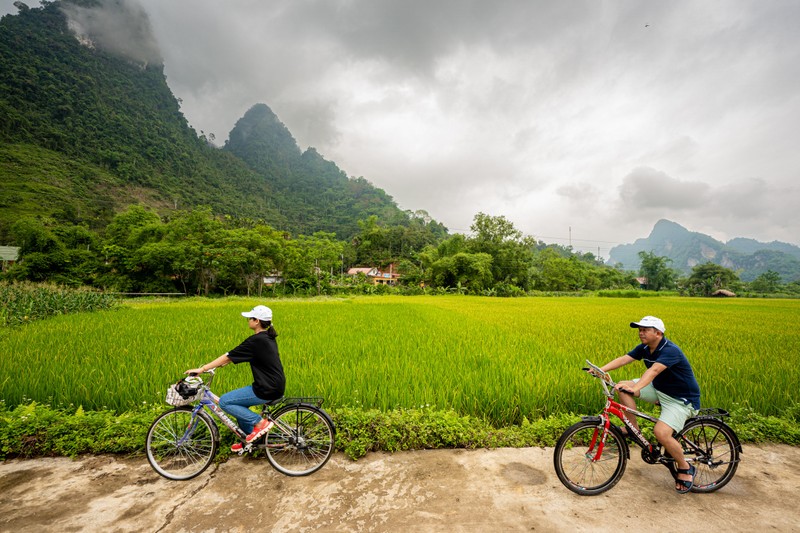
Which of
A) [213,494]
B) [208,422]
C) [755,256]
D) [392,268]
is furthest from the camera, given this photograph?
[755,256]

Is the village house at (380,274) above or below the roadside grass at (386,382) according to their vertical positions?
above

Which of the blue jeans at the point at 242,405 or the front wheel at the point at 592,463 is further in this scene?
the blue jeans at the point at 242,405

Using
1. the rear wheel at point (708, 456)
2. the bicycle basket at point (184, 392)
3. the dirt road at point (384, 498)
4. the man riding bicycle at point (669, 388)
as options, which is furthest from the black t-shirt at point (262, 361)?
the rear wheel at point (708, 456)

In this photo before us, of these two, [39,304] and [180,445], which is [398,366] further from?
[39,304]

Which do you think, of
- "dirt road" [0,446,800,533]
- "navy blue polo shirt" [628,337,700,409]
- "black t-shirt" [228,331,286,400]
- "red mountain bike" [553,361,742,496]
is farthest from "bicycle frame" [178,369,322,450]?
"navy blue polo shirt" [628,337,700,409]

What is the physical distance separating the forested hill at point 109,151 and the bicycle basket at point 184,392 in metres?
44.7

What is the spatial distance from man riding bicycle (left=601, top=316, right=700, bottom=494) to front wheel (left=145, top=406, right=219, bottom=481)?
12.1 feet

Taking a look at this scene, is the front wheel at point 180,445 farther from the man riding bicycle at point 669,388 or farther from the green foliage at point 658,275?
the green foliage at point 658,275

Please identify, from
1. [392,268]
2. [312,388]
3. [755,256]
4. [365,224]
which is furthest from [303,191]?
[755,256]

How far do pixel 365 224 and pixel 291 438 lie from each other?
61372 millimetres

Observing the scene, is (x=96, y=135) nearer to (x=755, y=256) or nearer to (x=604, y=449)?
(x=604, y=449)

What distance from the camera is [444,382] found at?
4648 millimetres

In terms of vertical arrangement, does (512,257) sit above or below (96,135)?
below

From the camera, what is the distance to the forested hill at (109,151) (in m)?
43.9
